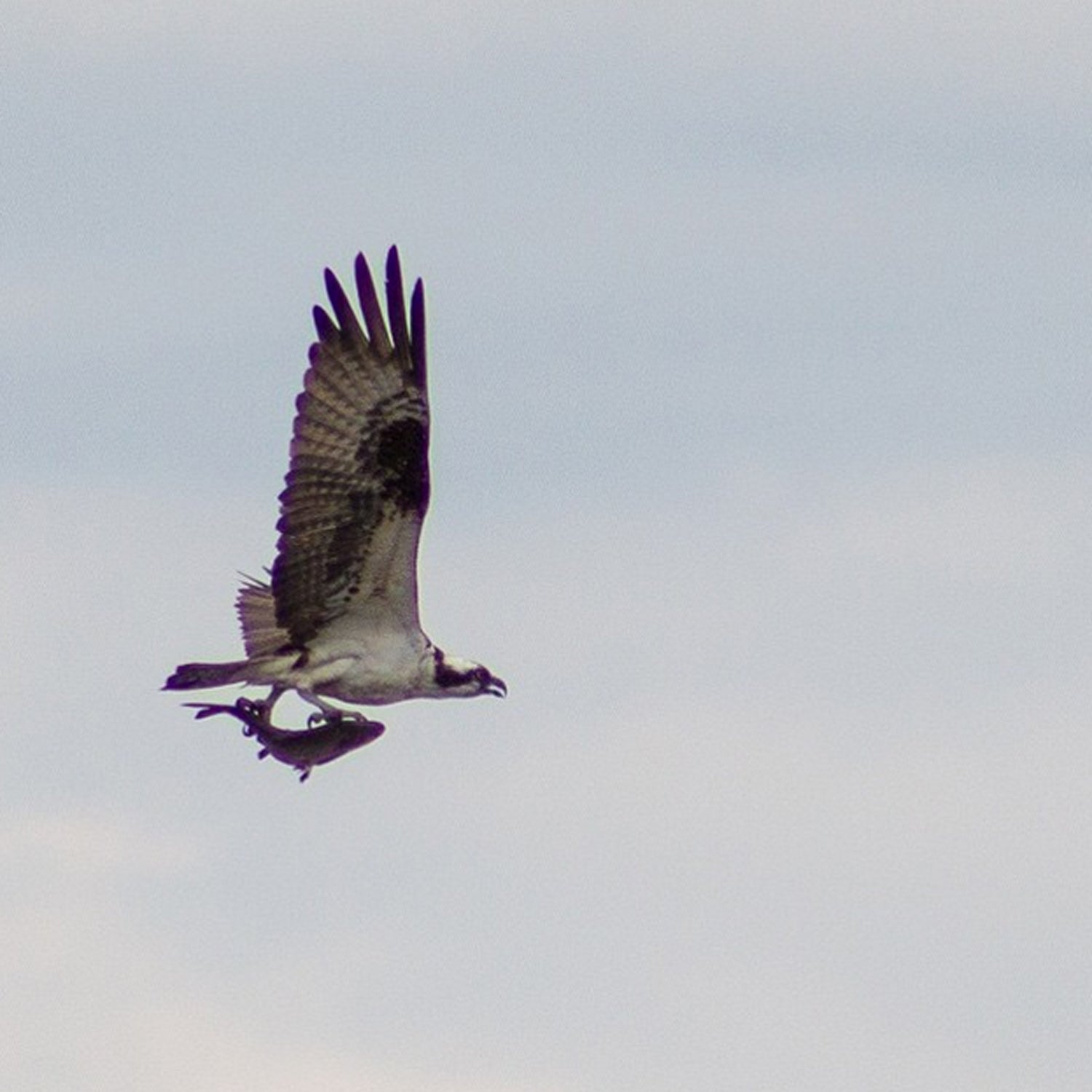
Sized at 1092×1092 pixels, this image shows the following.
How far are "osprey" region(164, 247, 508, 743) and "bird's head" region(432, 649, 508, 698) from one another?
0.23 m

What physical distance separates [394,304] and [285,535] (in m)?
1.91

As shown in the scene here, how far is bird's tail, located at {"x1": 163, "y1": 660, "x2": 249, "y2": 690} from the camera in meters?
25.0

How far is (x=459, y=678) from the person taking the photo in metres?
26.2

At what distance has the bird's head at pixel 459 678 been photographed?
85.9 ft

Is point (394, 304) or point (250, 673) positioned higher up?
point (394, 304)

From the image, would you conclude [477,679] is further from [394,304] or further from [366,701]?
[394,304]

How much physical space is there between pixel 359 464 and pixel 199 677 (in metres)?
1.98

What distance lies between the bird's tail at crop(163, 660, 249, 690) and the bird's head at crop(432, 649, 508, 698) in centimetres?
174

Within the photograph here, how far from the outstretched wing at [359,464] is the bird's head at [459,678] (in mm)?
605

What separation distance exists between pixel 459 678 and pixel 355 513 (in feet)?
5.26

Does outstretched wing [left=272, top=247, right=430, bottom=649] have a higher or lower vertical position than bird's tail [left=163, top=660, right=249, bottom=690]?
higher

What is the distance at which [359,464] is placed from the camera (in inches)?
1006

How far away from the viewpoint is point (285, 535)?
25734mm

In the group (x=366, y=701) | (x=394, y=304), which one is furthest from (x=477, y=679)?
(x=394, y=304)
